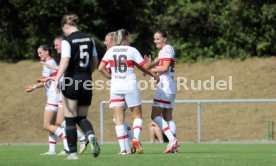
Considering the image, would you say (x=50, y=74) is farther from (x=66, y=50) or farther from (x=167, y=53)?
(x=66, y=50)

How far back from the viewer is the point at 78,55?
12227 millimetres

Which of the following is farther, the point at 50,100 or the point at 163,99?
the point at 50,100

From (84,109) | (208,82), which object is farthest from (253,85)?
(84,109)

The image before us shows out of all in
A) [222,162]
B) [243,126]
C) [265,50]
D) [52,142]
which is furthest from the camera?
[265,50]

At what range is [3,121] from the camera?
32094 mm

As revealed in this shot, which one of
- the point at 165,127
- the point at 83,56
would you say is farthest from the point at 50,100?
the point at 83,56

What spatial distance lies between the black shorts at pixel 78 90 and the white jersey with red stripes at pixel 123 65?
82.4 inches

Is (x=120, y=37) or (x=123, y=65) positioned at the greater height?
(x=120, y=37)

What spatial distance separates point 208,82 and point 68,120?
24.2 metres

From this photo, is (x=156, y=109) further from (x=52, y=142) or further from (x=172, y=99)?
(x=52, y=142)

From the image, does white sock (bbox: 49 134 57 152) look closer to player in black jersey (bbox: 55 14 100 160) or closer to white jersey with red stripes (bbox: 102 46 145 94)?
white jersey with red stripes (bbox: 102 46 145 94)

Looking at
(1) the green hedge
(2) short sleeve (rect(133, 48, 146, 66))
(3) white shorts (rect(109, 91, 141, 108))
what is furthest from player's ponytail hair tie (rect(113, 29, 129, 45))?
(1) the green hedge

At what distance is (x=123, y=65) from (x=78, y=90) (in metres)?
2.34

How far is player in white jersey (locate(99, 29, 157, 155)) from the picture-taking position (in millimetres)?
14234
